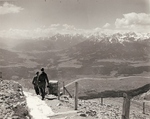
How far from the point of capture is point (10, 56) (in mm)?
147125

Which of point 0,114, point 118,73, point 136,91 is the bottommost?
point 118,73

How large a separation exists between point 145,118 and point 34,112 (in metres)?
11.4

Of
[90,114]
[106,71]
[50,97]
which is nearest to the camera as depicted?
[90,114]

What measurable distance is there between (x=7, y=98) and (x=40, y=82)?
4910 mm

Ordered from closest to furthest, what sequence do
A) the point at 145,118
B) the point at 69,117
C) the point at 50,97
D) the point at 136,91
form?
1. the point at 136,91
2. the point at 69,117
3. the point at 50,97
4. the point at 145,118

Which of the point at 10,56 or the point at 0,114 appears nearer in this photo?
the point at 0,114

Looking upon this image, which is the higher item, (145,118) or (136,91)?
(136,91)

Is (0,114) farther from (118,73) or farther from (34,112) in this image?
(118,73)

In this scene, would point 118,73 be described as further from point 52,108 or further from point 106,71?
point 52,108

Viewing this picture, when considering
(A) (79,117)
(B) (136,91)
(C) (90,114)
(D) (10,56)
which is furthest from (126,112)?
(D) (10,56)

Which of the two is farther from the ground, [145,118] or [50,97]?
[50,97]

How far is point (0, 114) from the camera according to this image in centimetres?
635

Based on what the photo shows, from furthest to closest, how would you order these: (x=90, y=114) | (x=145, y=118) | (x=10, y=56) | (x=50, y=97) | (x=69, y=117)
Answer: (x=10, y=56) < (x=145, y=118) < (x=50, y=97) < (x=90, y=114) < (x=69, y=117)

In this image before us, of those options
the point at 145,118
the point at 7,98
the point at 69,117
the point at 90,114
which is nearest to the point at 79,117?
the point at 69,117
